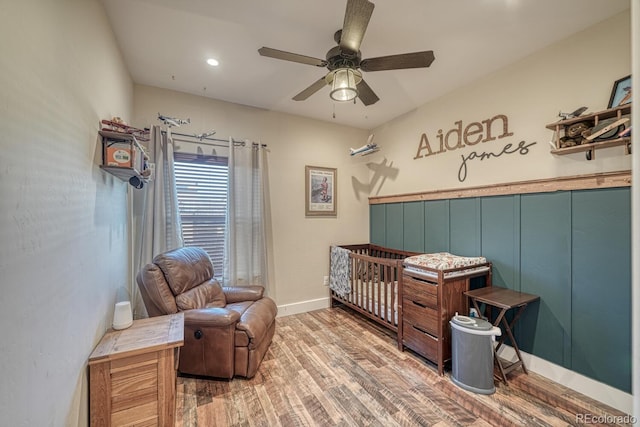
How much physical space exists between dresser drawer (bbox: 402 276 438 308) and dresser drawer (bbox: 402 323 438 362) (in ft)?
0.94

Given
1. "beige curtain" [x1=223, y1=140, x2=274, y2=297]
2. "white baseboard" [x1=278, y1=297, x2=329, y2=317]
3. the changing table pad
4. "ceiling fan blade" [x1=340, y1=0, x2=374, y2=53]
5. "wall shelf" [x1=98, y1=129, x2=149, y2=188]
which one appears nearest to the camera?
"ceiling fan blade" [x1=340, y1=0, x2=374, y2=53]

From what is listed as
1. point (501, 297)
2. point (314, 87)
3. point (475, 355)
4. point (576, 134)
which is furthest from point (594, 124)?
point (314, 87)

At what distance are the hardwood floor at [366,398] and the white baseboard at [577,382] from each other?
5cm

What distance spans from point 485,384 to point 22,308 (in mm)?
2710

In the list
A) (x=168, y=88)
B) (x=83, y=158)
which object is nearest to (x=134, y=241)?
(x=83, y=158)

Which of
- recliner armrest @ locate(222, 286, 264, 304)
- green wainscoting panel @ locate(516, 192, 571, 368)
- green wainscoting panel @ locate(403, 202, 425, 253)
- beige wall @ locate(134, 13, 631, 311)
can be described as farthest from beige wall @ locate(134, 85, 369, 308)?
green wainscoting panel @ locate(516, 192, 571, 368)

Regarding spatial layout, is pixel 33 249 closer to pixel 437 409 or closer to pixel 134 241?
pixel 134 241

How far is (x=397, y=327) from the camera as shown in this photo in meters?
2.59

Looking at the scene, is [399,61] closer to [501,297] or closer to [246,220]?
[501,297]

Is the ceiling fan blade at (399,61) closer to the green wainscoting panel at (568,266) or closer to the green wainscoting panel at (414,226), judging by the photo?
the green wainscoting panel at (568,266)

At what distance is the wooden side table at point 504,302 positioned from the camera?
6.57 ft

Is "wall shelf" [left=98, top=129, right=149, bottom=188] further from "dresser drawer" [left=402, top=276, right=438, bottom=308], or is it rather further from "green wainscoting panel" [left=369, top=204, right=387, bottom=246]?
"green wainscoting panel" [left=369, top=204, right=387, bottom=246]

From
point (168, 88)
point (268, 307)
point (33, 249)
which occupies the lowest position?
point (268, 307)

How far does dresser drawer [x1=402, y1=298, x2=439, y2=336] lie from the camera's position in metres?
2.20
